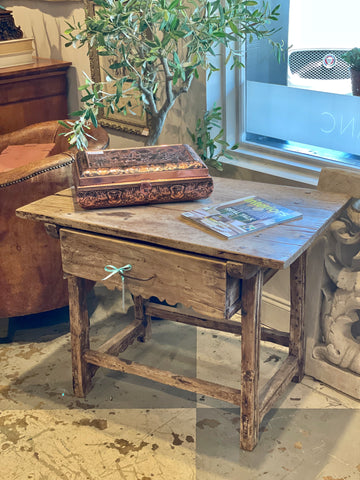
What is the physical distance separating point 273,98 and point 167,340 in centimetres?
115

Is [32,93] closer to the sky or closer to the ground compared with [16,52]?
closer to the ground

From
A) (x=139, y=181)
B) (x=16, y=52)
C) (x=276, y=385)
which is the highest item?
(x=16, y=52)

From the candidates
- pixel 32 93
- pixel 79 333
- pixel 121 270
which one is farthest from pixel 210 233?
pixel 32 93

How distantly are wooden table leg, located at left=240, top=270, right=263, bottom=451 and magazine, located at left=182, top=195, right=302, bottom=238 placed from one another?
149 millimetres

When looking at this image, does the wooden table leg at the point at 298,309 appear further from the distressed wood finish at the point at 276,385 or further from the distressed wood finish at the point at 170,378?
the distressed wood finish at the point at 170,378

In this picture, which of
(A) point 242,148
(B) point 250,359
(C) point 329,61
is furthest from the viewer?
(A) point 242,148

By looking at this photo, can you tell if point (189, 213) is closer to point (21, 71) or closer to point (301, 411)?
point (301, 411)

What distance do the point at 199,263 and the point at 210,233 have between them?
0.10 meters

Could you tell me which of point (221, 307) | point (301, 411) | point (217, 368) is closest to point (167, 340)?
point (217, 368)

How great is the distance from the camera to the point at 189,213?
1915 millimetres

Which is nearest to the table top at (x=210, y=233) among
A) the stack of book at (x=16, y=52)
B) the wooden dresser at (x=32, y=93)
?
the wooden dresser at (x=32, y=93)

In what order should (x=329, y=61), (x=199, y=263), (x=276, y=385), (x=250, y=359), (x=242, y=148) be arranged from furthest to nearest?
(x=242, y=148)
(x=329, y=61)
(x=276, y=385)
(x=250, y=359)
(x=199, y=263)

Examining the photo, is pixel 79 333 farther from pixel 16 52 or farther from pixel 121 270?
pixel 16 52

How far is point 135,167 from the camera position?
201 cm
